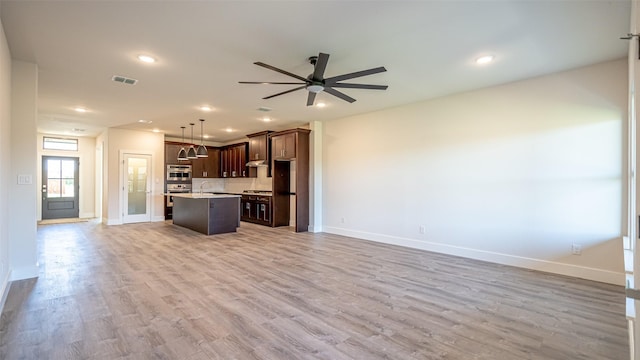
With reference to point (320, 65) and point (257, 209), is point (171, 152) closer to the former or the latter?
point (257, 209)

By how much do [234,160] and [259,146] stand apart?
182cm

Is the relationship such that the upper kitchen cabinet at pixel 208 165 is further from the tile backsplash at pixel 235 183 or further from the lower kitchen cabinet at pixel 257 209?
the lower kitchen cabinet at pixel 257 209

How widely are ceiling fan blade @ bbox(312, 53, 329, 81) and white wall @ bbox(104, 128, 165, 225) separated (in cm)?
751

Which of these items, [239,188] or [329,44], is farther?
[239,188]

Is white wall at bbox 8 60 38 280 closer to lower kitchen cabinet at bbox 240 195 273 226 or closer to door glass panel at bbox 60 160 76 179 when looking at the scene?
lower kitchen cabinet at bbox 240 195 273 226

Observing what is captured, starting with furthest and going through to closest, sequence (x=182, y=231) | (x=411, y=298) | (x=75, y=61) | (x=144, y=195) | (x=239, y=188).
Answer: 1. (x=239, y=188)
2. (x=144, y=195)
3. (x=182, y=231)
4. (x=75, y=61)
5. (x=411, y=298)

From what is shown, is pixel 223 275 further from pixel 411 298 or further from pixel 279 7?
pixel 279 7

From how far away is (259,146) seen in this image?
8.60m

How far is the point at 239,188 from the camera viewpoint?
34.0 feet

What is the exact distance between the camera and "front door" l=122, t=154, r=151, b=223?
852 centimetres

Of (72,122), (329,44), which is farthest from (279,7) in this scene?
(72,122)

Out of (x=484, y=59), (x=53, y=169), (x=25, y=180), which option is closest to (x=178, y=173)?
(x=53, y=169)

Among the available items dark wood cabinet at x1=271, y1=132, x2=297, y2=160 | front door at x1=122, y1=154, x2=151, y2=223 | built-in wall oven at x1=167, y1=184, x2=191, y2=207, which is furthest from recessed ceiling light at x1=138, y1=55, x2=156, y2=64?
built-in wall oven at x1=167, y1=184, x2=191, y2=207

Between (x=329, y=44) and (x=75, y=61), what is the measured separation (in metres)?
3.12
